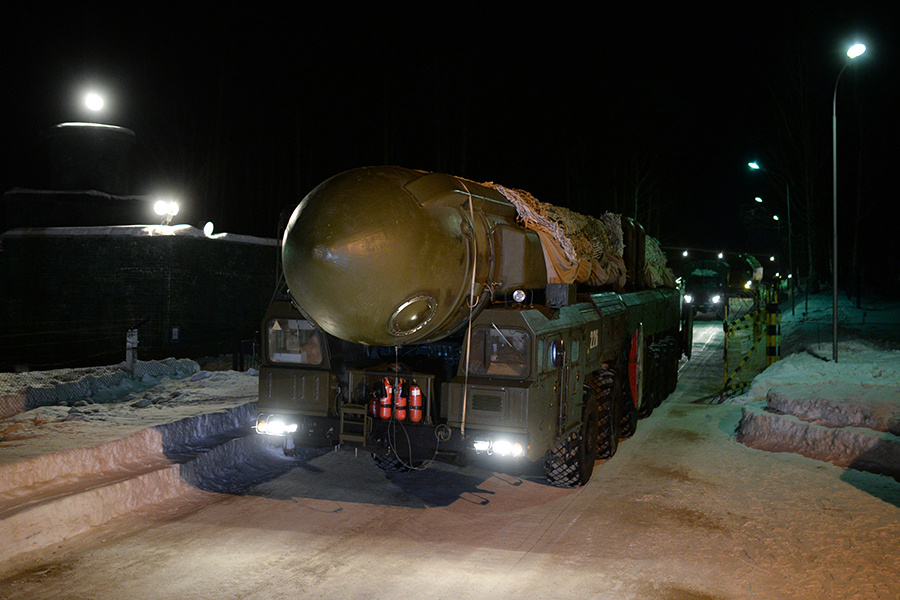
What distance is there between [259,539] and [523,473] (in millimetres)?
3518

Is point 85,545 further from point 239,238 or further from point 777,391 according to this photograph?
point 239,238

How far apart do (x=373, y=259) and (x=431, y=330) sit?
111 centimetres

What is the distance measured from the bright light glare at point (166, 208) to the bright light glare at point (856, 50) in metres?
16.9

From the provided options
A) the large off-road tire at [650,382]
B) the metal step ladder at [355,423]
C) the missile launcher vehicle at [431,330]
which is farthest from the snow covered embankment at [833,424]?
the metal step ladder at [355,423]

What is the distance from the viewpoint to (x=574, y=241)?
938 centimetres

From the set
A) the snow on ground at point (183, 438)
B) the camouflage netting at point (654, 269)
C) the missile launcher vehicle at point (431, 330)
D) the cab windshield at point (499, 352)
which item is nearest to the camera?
the missile launcher vehicle at point (431, 330)

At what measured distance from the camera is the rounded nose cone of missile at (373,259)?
6.21 metres

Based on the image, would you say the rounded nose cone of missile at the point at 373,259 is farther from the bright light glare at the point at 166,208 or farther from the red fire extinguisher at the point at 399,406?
the bright light glare at the point at 166,208

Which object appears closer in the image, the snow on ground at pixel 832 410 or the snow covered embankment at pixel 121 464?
the snow covered embankment at pixel 121 464

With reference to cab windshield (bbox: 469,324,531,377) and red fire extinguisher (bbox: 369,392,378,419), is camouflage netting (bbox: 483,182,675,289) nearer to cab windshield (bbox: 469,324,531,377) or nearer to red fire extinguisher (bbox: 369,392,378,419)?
cab windshield (bbox: 469,324,531,377)

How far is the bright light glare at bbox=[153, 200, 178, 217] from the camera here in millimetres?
18531

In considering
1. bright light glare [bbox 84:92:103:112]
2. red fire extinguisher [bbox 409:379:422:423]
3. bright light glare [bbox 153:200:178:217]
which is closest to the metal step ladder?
red fire extinguisher [bbox 409:379:422:423]

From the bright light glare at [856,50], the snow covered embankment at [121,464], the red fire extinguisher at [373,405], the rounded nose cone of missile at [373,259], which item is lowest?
the snow covered embankment at [121,464]

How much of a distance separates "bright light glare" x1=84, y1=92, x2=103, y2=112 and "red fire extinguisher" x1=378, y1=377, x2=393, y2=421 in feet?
64.7
